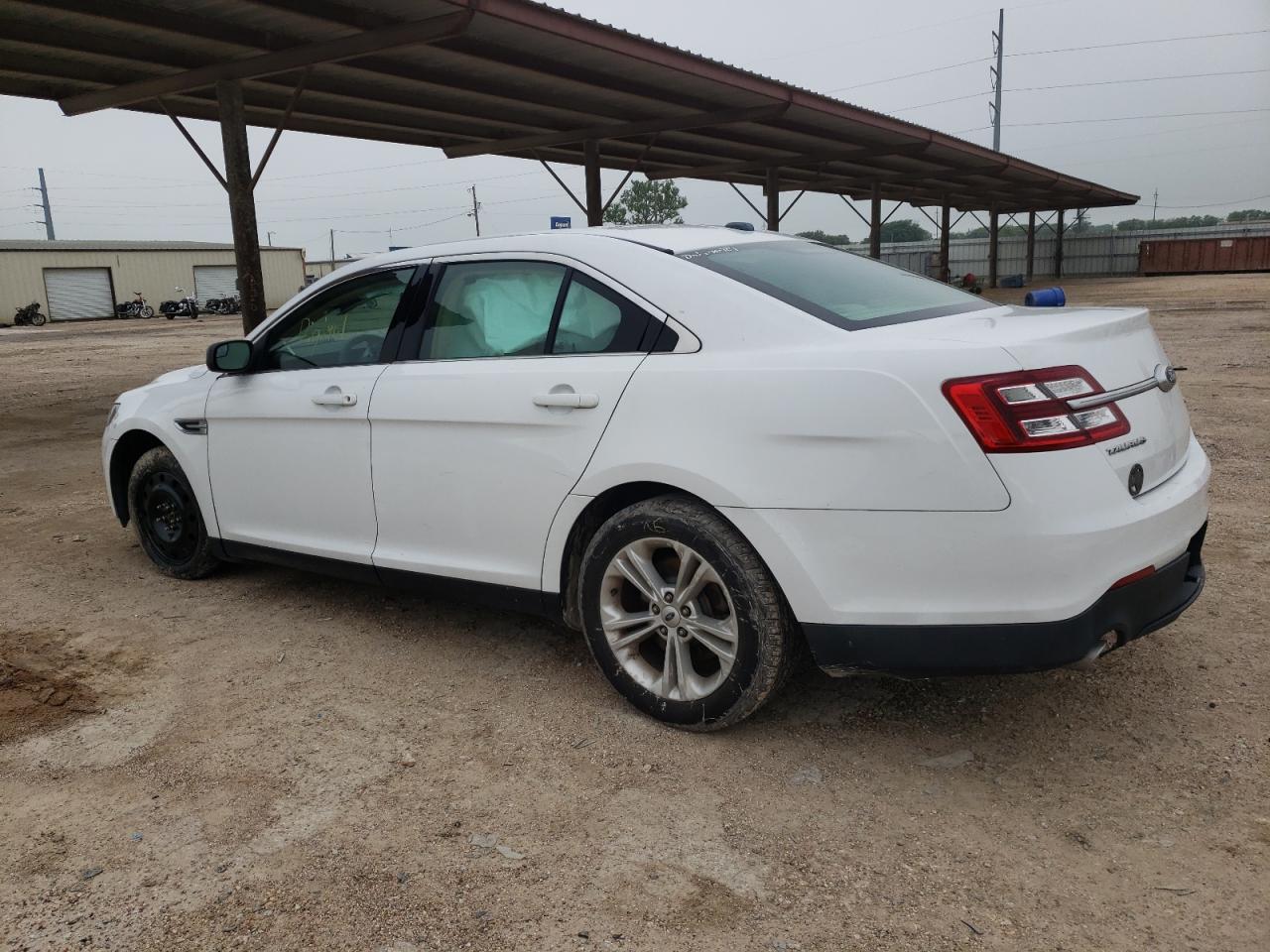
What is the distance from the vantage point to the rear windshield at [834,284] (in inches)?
124

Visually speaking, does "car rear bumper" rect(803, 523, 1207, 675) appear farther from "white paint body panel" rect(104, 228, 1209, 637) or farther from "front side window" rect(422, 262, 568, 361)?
"front side window" rect(422, 262, 568, 361)

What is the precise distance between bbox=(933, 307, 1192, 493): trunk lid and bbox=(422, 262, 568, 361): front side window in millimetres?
1331

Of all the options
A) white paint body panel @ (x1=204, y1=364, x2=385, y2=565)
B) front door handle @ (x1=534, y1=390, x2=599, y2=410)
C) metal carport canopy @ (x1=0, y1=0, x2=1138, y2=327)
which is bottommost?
white paint body panel @ (x1=204, y1=364, x2=385, y2=565)

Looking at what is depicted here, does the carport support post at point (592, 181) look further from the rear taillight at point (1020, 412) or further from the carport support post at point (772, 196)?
the rear taillight at point (1020, 412)

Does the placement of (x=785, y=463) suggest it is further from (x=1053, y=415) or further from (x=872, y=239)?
(x=872, y=239)

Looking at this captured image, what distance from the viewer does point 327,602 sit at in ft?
15.2

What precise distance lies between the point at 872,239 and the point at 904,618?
26568 mm

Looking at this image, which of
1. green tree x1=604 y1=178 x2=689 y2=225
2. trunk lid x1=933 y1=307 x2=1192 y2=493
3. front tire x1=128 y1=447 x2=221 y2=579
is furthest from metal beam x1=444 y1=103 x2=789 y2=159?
green tree x1=604 y1=178 x2=689 y2=225

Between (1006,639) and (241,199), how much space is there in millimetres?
11034

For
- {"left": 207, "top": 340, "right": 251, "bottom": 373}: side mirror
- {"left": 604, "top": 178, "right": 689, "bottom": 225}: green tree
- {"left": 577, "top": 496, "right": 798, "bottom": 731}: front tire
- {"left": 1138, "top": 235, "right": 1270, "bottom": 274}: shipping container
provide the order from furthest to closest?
{"left": 604, "top": 178, "right": 689, "bottom": 225}: green tree
{"left": 1138, "top": 235, "right": 1270, "bottom": 274}: shipping container
{"left": 207, "top": 340, "right": 251, "bottom": 373}: side mirror
{"left": 577, "top": 496, "right": 798, "bottom": 731}: front tire

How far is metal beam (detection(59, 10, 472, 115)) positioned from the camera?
31.7 feet

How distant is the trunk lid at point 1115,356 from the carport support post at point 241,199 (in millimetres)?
9905

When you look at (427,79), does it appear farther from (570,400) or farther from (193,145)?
(570,400)

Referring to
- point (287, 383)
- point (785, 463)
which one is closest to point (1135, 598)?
point (785, 463)
